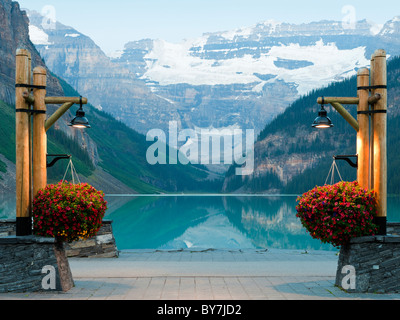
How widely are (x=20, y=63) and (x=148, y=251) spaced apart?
11294mm

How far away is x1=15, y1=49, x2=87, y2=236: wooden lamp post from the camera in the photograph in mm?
12453

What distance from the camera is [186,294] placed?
11242mm

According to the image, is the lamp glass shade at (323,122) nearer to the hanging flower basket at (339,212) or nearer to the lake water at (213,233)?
the hanging flower basket at (339,212)

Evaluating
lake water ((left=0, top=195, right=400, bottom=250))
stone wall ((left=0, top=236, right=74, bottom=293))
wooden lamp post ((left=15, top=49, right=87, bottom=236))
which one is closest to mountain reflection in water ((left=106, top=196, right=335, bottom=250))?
lake water ((left=0, top=195, right=400, bottom=250))

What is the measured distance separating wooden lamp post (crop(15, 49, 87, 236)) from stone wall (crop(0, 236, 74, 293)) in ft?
2.21

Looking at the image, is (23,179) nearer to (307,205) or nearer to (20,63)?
(20,63)

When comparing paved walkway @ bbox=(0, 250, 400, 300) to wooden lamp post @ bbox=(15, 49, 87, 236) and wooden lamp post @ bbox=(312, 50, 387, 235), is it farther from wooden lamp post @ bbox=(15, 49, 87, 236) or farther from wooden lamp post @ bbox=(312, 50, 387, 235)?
wooden lamp post @ bbox=(312, 50, 387, 235)

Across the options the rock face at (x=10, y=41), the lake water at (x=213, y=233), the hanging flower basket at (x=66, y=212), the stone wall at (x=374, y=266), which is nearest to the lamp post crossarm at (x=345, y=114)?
the stone wall at (x=374, y=266)

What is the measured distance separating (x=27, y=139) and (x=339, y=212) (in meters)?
7.57

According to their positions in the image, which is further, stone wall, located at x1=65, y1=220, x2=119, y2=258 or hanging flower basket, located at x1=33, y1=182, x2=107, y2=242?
stone wall, located at x1=65, y1=220, x2=119, y2=258

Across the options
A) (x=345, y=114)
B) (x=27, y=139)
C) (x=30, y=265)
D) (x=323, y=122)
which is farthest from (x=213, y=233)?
(x=30, y=265)

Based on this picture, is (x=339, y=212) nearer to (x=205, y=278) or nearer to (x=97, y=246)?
(x=205, y=278)

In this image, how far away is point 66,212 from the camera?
39.2ft

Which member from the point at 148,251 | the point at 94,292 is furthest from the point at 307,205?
the point at 148,251
